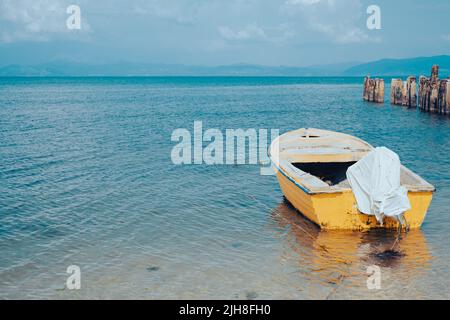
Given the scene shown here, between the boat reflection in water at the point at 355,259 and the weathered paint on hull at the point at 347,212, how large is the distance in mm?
223

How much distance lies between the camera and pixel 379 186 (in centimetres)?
1133

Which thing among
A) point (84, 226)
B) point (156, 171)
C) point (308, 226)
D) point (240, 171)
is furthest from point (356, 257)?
point (156, 171)

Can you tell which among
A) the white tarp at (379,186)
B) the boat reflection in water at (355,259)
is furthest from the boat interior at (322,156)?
the boat reflection in water at (355,259)

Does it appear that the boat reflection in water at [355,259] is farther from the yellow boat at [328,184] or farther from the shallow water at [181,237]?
the yellow boat at [328,184]

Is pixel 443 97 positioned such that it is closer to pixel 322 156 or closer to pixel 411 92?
pixel 411 92

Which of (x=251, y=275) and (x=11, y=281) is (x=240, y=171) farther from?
(x=11, y=281)

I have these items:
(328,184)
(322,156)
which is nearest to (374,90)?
(322,156)

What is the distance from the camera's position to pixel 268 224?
43.6ft

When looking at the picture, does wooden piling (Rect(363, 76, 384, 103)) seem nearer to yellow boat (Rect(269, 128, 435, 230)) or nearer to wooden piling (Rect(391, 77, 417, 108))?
wooden piling (Rect(391, 77, 417, 108))

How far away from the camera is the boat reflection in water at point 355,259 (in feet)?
29.9

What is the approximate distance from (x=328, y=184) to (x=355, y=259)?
4028 millimetres

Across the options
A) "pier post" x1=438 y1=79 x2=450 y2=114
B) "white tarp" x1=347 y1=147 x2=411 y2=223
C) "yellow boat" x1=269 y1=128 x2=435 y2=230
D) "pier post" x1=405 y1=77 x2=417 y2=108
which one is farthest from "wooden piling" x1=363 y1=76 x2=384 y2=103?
"white tarp" x1=347 y1=147 x2=411 y2=223

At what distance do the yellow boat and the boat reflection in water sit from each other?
34 centimetres

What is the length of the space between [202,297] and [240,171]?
36.5 feet
